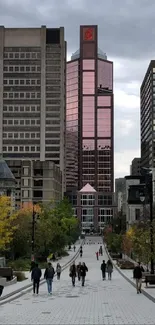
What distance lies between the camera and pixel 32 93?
195m

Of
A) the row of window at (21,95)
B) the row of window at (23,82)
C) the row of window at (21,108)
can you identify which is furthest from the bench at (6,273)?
the row of window at (23,82)

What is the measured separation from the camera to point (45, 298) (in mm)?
25969

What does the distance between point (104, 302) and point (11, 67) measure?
7011 inches

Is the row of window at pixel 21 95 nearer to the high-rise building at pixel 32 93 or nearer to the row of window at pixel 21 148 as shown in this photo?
the high-rise building at pixel 32 93

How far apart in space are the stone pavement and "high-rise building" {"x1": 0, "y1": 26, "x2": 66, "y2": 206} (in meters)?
163

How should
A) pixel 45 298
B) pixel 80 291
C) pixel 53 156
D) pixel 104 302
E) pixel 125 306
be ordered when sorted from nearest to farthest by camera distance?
pixel 125 306 < pixel 104 302 < pixel 45 298 < pixel 80 291 < pixel 53 156

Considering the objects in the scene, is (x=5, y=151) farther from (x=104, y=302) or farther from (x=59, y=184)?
(x=104, y=302)

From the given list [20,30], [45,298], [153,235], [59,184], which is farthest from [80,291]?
[20,30]

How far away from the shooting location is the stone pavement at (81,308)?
1807cm

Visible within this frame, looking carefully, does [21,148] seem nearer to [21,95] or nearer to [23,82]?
[21,95]

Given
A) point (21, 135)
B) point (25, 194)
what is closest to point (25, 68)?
point (21, 135)

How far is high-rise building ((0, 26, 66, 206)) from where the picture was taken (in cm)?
19250

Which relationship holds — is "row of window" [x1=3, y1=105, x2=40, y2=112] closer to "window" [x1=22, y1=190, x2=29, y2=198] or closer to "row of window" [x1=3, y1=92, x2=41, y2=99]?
"row of window" [x1=3, y1=92, x2=41, y2=99]

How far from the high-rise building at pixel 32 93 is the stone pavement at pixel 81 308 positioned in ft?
536
